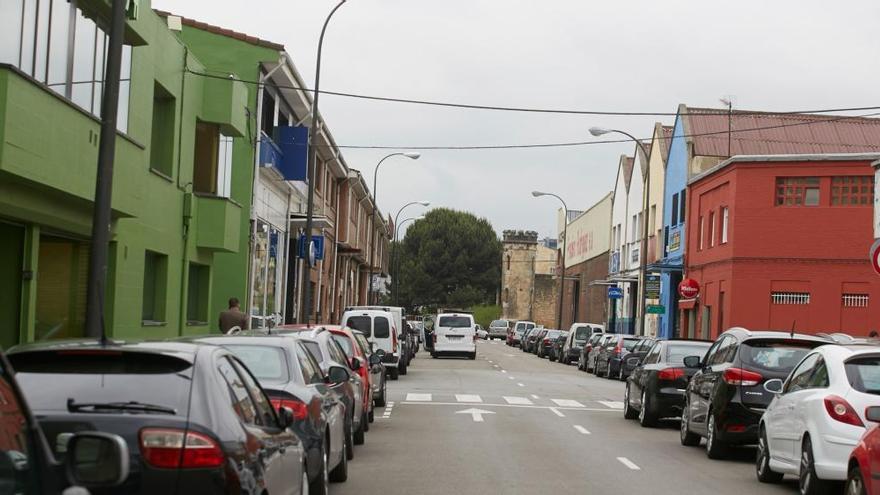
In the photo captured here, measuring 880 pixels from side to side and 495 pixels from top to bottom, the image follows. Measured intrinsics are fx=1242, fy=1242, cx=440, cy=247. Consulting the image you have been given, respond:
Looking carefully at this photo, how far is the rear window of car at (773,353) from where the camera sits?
50.1 ft

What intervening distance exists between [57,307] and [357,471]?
7.82 meters

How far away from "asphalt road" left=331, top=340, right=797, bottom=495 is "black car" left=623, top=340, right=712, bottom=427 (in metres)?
0.36

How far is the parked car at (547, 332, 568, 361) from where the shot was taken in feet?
182

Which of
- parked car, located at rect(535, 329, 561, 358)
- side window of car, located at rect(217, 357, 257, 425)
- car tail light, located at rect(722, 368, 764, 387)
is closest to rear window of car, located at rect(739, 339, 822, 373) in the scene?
car tail light, located at rect(722, 368, 764, 387)

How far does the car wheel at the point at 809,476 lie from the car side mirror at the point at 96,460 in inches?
316

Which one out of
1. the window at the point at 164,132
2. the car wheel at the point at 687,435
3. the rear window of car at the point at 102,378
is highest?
the window at the point at 164,132

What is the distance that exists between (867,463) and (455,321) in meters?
42.8

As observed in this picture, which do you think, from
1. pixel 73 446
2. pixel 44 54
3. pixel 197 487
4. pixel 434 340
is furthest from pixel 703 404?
pixel 434 340

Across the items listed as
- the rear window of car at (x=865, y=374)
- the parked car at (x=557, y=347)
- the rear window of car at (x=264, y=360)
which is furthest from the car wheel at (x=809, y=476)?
the parked car at (x=557, y=347)

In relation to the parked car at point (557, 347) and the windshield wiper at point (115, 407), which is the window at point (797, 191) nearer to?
the parked car at point (557, 347)

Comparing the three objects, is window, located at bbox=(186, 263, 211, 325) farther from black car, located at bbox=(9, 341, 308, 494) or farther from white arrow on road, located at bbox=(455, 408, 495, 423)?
black car, located at bbox=(9, 341, 308, 494)

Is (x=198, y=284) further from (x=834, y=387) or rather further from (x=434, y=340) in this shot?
(x=434, y=340)

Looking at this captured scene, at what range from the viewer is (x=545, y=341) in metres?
60.0

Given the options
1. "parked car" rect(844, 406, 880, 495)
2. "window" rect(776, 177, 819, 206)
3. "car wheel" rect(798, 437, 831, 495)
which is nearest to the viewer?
"parked car" rect(844, 406, 880, 495)
